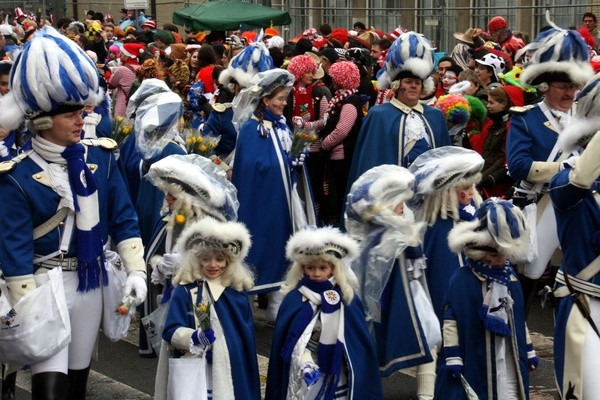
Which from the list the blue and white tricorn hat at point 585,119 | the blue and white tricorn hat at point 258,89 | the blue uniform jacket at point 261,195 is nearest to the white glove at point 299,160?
the blue uniform jacket at point 261,195

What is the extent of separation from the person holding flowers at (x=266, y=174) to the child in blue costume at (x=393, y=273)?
218 centimetres

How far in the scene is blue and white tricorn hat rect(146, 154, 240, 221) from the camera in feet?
26.0

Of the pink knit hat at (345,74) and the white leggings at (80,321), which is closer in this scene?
the white leggings at (80,321)

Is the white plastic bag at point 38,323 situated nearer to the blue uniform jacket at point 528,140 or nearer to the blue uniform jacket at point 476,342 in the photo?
the blue uniform jacket at point 476,342

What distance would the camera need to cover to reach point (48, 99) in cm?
646

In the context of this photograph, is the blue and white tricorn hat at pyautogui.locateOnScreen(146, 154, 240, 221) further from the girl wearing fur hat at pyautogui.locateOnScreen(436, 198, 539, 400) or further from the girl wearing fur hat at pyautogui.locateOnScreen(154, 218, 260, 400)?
the girl wearing fur hat at pyautogui.locateOnScreen(436, 198, 539, 400)

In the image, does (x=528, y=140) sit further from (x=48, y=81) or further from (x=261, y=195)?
(x=48, y=81)

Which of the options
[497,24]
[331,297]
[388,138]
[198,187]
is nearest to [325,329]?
[331,297]

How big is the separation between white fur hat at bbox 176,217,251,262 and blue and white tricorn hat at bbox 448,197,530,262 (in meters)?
1.13

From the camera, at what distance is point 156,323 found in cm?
796

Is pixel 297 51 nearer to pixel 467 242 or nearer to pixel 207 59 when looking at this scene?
pixel 207 59

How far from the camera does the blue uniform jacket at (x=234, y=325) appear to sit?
6953 mm

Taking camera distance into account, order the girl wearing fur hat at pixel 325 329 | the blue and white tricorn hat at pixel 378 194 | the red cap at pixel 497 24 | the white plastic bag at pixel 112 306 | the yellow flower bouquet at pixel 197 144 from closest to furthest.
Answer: the white plastic bag at pixel 112 306 < the girl wearing fur hat at pixel 325 329 < the blue and white tricorn hat at pixel 378 194 < the yellow flower bouquet at pixel 197 144 < the red cap at pixel 497 24

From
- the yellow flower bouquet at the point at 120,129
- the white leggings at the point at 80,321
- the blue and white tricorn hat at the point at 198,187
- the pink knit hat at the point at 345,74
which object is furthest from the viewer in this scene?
the pink knit hat at the point at 345,74
